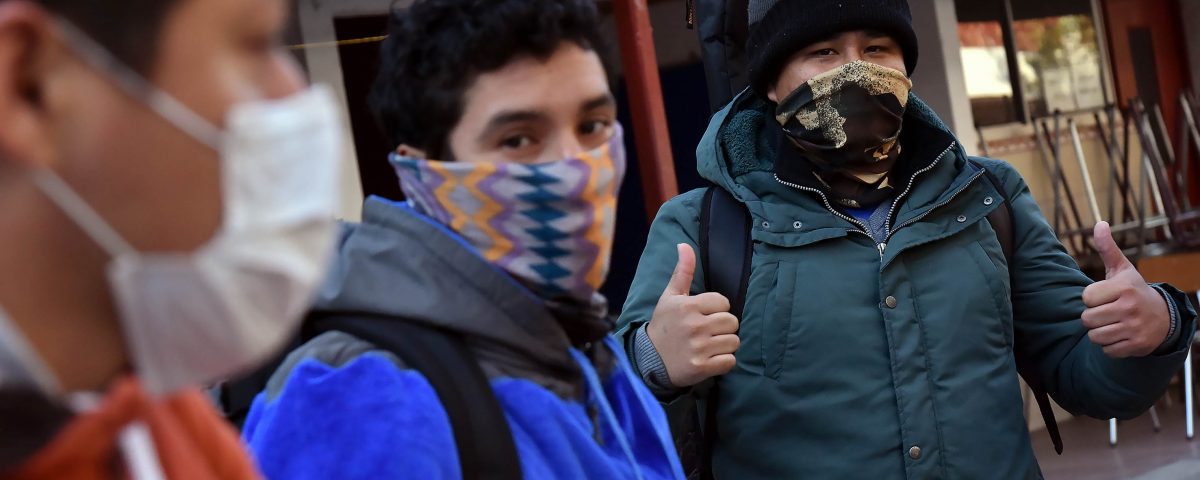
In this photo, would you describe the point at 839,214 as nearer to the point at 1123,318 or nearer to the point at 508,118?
the point at 1123,318

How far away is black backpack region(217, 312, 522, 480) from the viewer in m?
1.59

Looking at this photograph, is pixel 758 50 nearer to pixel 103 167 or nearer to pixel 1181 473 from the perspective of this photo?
pixel 103 167

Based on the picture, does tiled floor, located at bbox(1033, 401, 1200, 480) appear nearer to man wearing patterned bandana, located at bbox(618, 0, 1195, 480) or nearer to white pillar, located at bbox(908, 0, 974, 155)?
white pillar, located at bbox(908, 0, 974, 155)

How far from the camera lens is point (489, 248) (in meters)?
1.79

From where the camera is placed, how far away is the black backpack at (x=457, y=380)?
1589 millimetres

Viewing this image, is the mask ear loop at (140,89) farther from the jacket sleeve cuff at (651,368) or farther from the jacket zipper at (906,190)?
the jacket zipper at (906,190)

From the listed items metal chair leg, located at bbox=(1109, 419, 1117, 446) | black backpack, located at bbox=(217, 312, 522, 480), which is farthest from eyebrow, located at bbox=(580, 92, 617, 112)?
metal chair leg, located at bbox=(1109, 419, 1117, 446)

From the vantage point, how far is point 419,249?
5.80 ft

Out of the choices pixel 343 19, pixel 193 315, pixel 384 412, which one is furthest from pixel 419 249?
pixel 343 19

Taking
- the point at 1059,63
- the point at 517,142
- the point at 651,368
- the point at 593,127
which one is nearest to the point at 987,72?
the point at 1059,63

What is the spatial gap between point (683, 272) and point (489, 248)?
0.69m

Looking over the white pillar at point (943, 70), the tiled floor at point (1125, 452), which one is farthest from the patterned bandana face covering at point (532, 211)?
the white pillar at point (943, 70)

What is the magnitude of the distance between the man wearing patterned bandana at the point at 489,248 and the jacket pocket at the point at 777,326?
0.71 meters

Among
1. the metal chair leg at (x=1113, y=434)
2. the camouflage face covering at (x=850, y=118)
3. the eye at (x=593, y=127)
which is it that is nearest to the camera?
the eye at (x=593, y=127)
